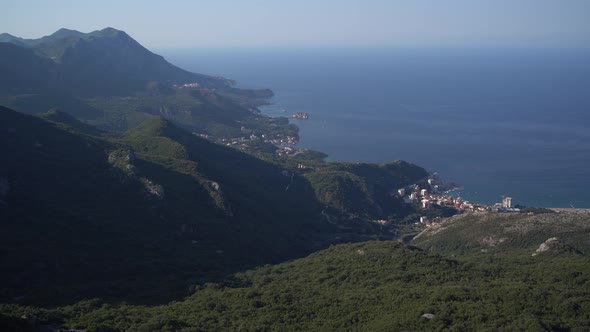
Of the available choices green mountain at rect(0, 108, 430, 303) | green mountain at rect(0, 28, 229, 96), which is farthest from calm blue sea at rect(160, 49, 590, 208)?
green mountain at rect(0, 28, 229, 96)

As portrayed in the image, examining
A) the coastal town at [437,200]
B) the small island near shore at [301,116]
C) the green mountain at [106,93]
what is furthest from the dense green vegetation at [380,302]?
the small island near shore at [301,116]

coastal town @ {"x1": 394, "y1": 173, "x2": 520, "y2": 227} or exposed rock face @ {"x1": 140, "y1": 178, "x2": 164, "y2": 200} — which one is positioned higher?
exposed rock face @ {"x1": 140, "y1": 178, "x2": 164, "y2": 200}

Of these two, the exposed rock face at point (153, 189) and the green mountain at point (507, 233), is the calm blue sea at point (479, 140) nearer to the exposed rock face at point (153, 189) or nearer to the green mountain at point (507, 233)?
the green mountain at point (507, 233)

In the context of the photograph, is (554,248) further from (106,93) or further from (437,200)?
(106,93)

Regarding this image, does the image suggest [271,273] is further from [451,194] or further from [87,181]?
[451,194]

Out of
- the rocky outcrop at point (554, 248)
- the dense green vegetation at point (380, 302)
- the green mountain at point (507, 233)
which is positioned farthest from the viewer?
the green mountain at point (507, 233)

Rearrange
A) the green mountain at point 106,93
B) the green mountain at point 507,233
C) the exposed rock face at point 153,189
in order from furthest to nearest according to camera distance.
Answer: the green mountain at point 106,93 → the exposed rock face at point 153,189 → the green mountain at point 507,233

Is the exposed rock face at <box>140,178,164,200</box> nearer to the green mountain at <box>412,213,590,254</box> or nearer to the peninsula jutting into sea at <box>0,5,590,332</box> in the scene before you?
the peninsula jutting into sea at <box>0,5,590,332</box>

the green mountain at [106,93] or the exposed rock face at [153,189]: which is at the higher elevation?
the green mountain at [106,93]

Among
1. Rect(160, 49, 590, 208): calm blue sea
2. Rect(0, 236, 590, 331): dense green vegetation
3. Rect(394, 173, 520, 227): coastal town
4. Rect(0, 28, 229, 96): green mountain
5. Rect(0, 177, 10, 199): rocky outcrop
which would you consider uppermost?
Rect(0, 28, 229, 96): green mountain

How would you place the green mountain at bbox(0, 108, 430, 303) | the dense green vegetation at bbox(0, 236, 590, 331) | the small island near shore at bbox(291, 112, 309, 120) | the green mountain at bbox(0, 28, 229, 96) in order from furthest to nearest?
the small island near shore at bbox(291, 112, 309, 120) → the green mountain at bbox(0, 28, 229, 96) → the green mountain at bbox(0, 108, 430, 303) → the dense green vegetation at bbox(0, 236, 590, 331)


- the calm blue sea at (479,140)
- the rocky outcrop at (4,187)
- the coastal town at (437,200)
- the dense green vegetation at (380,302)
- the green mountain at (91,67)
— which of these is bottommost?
the coastal town at (437,200)

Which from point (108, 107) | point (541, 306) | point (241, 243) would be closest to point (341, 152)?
point (108, 107)
